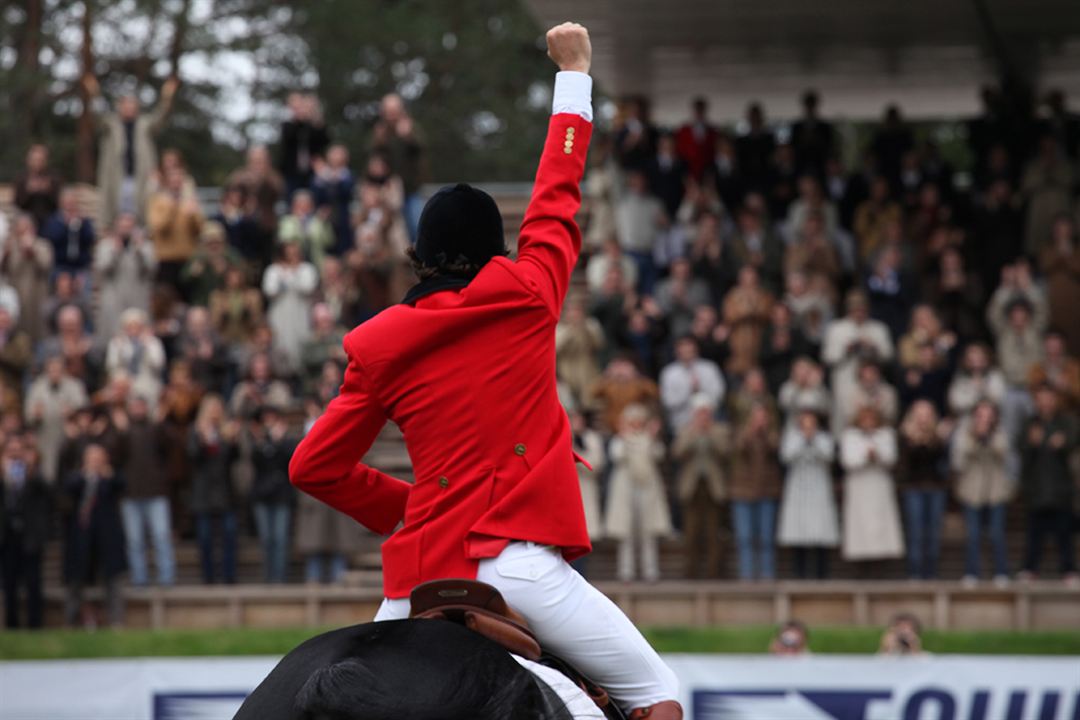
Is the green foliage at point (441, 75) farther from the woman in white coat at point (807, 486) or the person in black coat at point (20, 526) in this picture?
the person in black coat at point (20, 526)

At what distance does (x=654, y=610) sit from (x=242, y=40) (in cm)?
2418

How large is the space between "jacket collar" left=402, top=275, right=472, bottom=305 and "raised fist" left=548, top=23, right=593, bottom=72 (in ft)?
2.07

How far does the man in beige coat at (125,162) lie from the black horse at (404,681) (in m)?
17.4

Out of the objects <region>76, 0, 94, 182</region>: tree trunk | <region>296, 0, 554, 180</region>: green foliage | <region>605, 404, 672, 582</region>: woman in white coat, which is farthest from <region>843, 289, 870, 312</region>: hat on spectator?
<region>296, 0, 554, 180</region>: green foliage

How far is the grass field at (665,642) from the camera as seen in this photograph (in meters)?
15.5

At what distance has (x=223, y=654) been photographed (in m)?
15.7

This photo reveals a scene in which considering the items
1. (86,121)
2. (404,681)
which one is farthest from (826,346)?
(86,121)

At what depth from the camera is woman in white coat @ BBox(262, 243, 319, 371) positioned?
19.3 meters

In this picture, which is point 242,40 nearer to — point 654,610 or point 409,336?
point 654,610

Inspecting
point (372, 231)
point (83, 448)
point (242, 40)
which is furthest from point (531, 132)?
point (83, 448)

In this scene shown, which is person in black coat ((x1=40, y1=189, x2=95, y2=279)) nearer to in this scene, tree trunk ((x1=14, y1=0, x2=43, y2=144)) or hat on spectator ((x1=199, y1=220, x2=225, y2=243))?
hat on spectator ((x1=199, y1=220, x2=225, y2=243))

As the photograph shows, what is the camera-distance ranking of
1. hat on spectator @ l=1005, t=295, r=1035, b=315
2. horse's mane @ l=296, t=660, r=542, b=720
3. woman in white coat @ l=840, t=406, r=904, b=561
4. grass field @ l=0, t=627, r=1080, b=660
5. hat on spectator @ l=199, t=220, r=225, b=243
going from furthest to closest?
hat on spectator @ l=199, t=220, r=225, b=243
hat on spectator @ l=1005, t=295, r=1035, b=315
woman in white coat @ l=840, t=406, r=904, b=561
grass field @ l=0, t=627, r=1080, b=660
horse's mane @ l=296, t=660, r=542, b=720

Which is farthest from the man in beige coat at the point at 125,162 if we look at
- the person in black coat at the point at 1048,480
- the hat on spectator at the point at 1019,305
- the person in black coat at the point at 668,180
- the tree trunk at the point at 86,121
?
the tree trunk at the point at 86,121

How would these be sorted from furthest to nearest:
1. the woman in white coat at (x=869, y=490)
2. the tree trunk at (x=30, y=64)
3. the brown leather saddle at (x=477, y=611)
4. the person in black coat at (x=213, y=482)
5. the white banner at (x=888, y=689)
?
1. the tree trunk at (x=30, y=64)
2. the person in black coat at (x=213, y=482)
3. the woman in white coat at (x=869, y=490)
4. the white banner at (x=888, y=689)
5. the brown leather saddle at (x=477, y=611)
